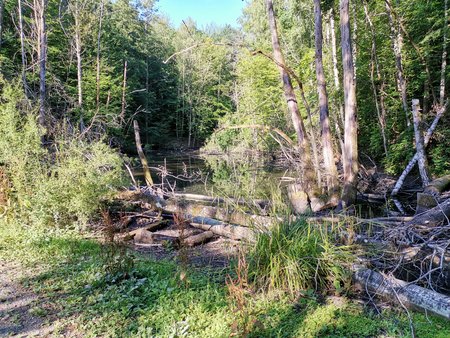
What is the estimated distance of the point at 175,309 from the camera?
3027mm

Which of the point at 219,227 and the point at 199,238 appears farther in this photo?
the point at 219,227

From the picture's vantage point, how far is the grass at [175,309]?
2719 millimetres

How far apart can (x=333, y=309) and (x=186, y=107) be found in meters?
31.0

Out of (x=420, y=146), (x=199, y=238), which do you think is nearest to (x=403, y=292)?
(x=199, y=238)

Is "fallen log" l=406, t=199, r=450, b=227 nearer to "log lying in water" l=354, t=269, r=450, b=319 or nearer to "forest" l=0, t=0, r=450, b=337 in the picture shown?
"forest" l=0, t=0, r=450, b=337

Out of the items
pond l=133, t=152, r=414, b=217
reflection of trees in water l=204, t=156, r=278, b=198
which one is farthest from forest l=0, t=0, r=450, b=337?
reflection of trees in water l=204, t=156, r=278, b=198

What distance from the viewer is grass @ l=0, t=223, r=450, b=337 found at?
272 centimetres

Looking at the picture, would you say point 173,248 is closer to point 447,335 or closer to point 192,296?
point 192,296

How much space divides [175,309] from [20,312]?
62.0 inches

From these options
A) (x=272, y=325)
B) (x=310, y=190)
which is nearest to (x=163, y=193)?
(x=310, y=190)

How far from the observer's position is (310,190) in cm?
820

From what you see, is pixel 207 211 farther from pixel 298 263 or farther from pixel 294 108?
pixel 298 263

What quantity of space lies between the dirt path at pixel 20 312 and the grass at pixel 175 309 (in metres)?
0.07

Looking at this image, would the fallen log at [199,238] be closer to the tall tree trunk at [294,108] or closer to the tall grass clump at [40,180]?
the tall grass clump at [40,180]
